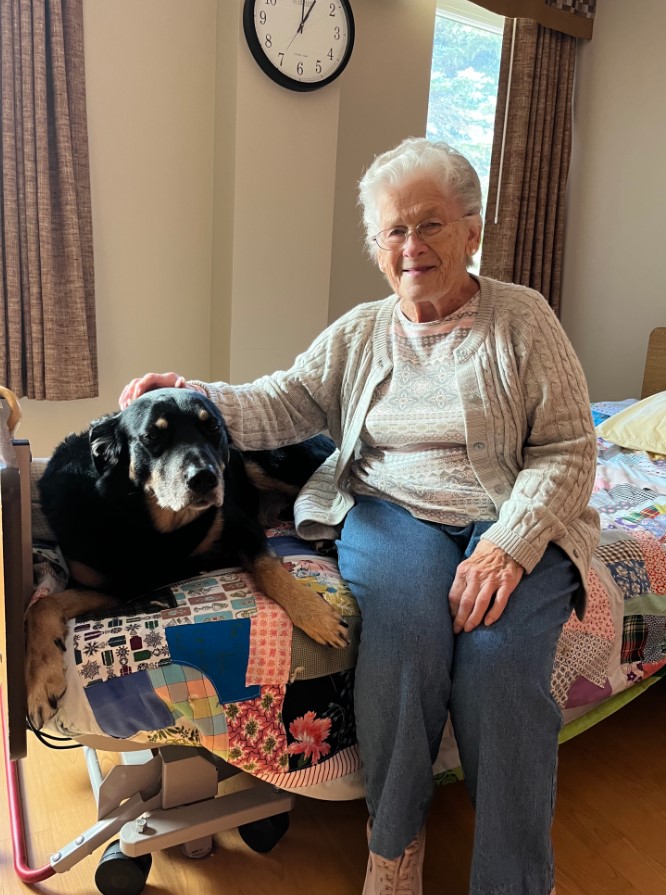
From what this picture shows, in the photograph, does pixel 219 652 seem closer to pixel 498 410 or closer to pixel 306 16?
pixel 498 410

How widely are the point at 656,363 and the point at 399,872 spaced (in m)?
2.68

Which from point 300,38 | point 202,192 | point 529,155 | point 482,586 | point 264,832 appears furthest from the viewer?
point 529,155

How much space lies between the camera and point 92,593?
3.84ft

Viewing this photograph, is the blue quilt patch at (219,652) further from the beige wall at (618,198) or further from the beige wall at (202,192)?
the beige wall at (618,198)

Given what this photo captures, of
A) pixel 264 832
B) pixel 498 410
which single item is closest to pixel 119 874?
pixel 264 832

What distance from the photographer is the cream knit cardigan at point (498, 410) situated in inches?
47.8

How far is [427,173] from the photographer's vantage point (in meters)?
1.34

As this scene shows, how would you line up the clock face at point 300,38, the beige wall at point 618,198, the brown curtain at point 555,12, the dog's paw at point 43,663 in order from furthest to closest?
the beige wall at point 618,198
the brown curtain at point 555,12
the clock face at point 300,38
the dog's paw at point 43,663

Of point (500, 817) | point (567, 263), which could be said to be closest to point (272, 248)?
point (567, 263)

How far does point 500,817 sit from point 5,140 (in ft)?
7.89

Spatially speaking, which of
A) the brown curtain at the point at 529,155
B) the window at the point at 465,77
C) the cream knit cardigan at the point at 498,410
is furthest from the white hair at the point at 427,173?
the brown curtain at the point at 529,155

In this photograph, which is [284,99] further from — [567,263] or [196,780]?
[196,780]

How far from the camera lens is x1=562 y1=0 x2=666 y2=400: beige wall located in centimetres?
323

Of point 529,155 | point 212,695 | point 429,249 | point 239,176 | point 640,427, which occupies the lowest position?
point 212,695
